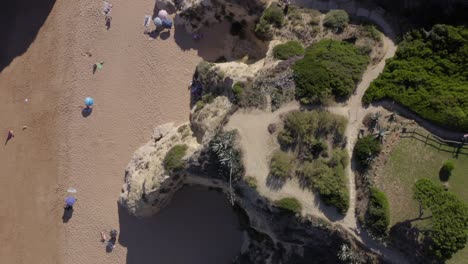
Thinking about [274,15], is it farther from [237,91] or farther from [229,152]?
[229,152]

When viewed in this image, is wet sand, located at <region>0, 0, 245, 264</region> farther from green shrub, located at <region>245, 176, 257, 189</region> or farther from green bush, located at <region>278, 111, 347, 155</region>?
green bush, located at <region>278, 111, 347, 155</region>

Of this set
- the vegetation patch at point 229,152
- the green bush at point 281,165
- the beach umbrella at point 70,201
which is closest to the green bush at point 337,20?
the green bush at point 281,165

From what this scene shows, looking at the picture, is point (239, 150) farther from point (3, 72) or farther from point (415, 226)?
point (3, 72)

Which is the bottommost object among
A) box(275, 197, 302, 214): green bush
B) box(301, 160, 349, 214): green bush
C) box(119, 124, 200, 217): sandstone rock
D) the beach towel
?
box(119, 124, 200, 217): sandstone rock

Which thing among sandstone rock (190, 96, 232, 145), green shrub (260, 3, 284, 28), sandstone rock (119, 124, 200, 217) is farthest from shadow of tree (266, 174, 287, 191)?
green shrub (260, 3, 284, 28)

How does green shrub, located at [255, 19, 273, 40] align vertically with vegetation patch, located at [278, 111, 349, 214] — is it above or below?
above

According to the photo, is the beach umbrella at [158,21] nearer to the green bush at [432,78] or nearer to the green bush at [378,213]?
the green bush at [432,78]

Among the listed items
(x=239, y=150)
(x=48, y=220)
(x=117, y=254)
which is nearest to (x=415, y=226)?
(x=239, y=150)
